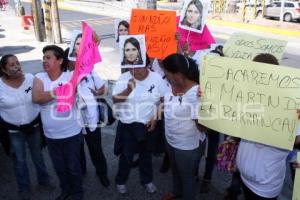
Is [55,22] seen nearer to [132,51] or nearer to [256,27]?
[256,27]

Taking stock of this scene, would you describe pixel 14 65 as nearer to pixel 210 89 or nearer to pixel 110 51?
pixel 210 89

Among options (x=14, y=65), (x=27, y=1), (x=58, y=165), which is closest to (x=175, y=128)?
(x=58, y=165)

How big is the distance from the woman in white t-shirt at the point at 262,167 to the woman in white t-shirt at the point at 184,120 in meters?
0.58

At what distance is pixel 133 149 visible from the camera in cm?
400

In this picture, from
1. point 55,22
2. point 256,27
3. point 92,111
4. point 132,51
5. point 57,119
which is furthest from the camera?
point 256,27

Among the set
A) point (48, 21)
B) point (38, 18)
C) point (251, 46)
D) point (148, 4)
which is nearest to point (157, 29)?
point (148, 4)

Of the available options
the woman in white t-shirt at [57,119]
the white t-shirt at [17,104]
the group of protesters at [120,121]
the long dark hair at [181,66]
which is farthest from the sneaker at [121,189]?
the long dark hair at [181,66]

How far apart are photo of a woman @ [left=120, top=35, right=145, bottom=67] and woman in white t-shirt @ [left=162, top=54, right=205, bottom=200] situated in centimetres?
55

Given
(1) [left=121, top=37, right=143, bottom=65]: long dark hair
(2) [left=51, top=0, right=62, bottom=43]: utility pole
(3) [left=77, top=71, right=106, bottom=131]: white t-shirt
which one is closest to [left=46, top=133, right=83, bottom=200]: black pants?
(3) [left=77, top=71, right=106, bottom=131]: white t-shirt

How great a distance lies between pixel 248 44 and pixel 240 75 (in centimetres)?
112

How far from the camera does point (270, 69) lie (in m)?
2.54

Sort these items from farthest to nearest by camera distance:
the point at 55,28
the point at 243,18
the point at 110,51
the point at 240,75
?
the point at 243,18 → the point at 55,28 → the point at 110,51 → the point at 240,75

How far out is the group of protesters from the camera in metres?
3.23

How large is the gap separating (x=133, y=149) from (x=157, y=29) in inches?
58.8
